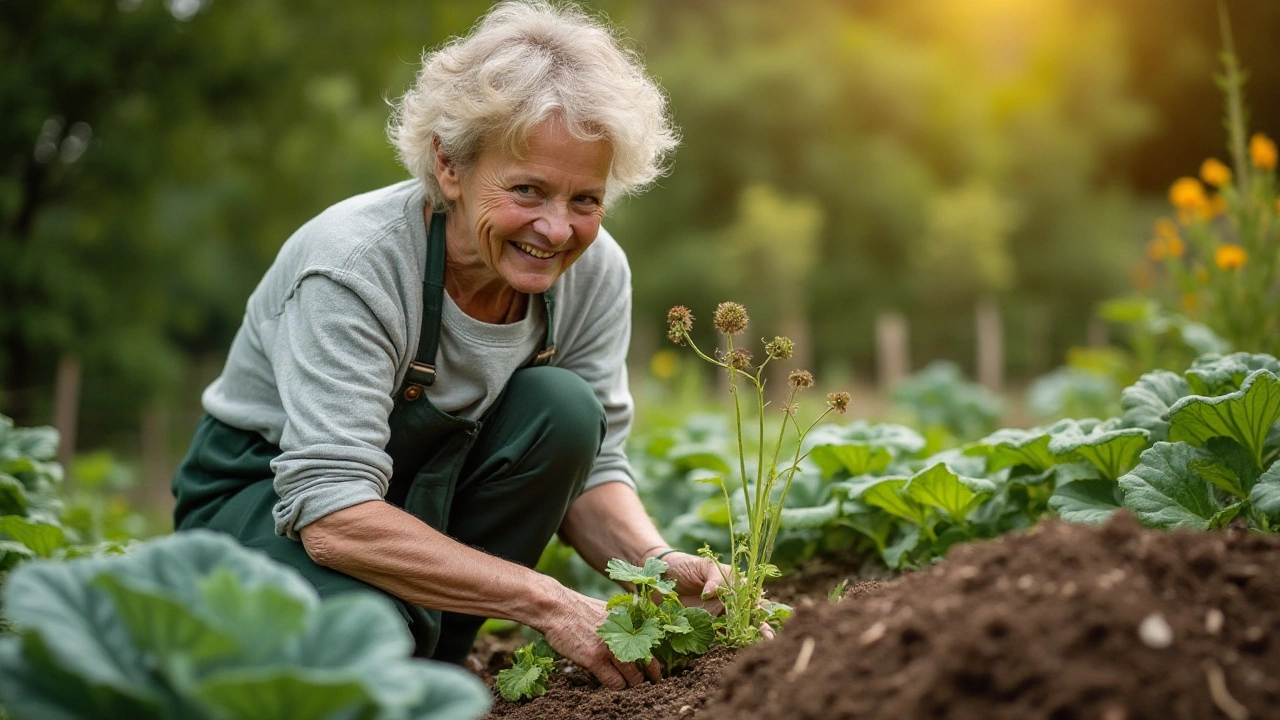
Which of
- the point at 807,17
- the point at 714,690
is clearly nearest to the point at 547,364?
the point at 714,690

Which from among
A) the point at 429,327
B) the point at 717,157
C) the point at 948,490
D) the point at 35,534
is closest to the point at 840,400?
the point at 948,490

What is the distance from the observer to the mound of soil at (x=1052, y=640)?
1312 millimetres

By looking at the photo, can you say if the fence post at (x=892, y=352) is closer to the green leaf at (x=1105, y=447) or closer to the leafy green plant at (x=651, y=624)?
the green leaf at (x=1105, y=447)

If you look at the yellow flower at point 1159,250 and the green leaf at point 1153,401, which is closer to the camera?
the green leaf at point 1153,401

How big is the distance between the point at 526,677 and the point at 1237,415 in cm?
158

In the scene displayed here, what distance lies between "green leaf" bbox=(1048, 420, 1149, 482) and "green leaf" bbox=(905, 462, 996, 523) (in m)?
0.19

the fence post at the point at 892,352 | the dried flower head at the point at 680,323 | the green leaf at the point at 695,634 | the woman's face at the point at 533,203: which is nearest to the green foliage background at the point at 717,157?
the fence post at the point at 892,352

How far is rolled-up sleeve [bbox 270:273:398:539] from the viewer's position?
6.93 ft

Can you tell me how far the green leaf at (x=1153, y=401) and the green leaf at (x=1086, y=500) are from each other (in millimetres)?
158

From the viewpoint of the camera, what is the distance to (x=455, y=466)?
2535 millimetres

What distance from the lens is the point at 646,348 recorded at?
1395 cm

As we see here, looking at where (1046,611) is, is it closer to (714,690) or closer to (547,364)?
(714,690)

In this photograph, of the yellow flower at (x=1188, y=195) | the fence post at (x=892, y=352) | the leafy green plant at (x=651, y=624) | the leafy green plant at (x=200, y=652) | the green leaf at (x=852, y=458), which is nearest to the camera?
the leafy green plant at (x=200, y=652)

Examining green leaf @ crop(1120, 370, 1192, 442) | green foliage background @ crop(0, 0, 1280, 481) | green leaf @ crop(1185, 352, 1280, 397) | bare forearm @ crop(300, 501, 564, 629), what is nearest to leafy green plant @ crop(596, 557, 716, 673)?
bare forearm @ crop(300, 501, 564, 629)
